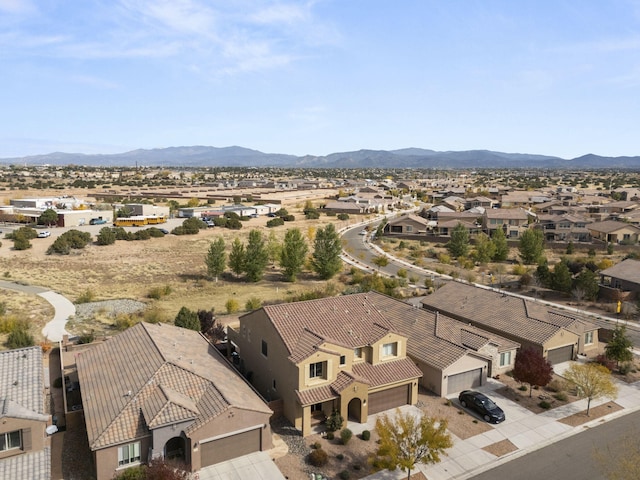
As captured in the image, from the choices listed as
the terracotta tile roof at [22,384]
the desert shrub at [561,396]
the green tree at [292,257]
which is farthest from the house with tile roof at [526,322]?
the terracotta tile roof at [22,384]

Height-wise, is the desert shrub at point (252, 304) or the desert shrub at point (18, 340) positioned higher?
the desert shrub at point (18, 340)

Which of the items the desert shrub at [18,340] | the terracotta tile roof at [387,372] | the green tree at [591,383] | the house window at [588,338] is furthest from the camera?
the house window at [588,338]

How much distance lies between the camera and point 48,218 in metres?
96.7

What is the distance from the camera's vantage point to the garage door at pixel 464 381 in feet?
105

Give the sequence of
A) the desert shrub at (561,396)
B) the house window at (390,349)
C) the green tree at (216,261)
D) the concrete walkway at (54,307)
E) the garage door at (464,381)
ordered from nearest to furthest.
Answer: the house window at (390,349)
the desert shrub at (561,396)
the garage door at (464,381)
the concrete walkway at (54,307)
the green tree at (216,261)

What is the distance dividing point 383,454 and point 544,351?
1911 centimetres

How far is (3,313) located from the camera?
45562 mm

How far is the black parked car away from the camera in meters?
28.1

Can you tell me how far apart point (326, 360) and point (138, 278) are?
44.4 m

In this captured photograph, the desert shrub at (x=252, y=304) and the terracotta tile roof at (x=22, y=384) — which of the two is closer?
the terracotta tile roof at (x=22, y=384)

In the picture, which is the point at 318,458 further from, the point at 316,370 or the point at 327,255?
the point at 327,255

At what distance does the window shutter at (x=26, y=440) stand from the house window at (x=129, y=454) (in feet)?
14.3

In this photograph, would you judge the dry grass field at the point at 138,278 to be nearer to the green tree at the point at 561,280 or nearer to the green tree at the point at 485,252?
the green tree at the point at 485,252

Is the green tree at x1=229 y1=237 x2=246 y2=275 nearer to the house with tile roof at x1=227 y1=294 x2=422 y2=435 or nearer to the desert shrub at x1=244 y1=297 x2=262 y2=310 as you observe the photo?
the desert shrub at x1=244 y1=297 x2=262 y2=310
